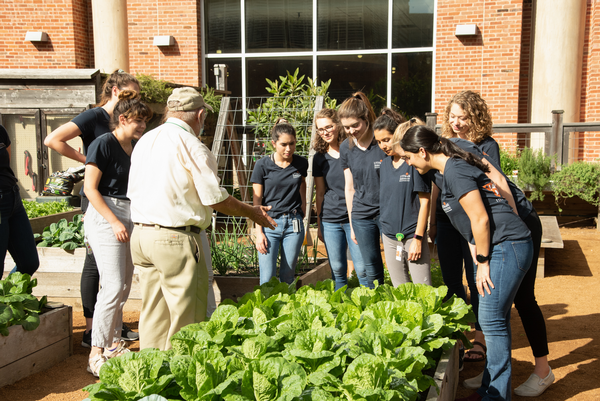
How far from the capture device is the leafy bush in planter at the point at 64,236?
16.8 ft

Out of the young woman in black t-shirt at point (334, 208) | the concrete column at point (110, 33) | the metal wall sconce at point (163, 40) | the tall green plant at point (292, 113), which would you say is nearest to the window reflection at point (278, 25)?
the metal wall sconce at point (163, 40)

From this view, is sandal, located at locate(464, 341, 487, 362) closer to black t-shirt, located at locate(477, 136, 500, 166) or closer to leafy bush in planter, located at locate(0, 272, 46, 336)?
black t-shirt, located at locate(477, 136, 500, 166)

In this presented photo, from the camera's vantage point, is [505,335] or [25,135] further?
[25,135]

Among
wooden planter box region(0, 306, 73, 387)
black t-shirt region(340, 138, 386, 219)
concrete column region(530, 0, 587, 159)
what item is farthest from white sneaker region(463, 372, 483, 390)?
concrete column region(530, 0, 587, 159)

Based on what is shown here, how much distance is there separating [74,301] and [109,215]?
2.12 metres

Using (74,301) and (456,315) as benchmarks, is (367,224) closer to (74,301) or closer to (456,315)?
(456,315)

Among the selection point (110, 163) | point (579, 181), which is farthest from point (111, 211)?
point (579, 181)

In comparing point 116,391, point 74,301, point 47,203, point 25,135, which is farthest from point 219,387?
point 25,135

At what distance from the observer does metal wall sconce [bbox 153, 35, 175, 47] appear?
11.3 m

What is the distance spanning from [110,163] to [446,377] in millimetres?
2412

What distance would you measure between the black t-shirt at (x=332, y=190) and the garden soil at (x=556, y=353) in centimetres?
147

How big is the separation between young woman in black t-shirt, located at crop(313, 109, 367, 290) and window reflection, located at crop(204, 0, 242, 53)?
7.97 m

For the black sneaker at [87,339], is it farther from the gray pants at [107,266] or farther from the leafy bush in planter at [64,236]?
the leafy bush in planter at [64,236]

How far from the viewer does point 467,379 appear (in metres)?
3.42
